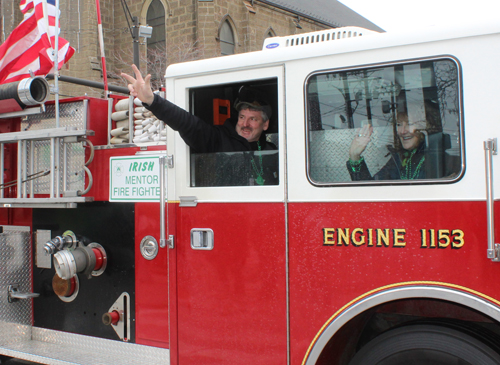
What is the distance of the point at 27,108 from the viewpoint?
13.0 ft

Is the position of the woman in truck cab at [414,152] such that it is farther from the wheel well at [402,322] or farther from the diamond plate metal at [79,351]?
the diamond plate metal at [79,351]

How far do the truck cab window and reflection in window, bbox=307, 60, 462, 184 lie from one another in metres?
0.31

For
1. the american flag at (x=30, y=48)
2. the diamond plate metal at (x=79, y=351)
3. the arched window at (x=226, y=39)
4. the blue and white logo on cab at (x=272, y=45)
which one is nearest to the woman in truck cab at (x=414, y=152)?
the blue and white logo on cab at (x=272, y=45)

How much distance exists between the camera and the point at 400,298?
2.43m

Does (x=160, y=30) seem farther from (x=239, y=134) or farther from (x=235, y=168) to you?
(x=235, y=168)

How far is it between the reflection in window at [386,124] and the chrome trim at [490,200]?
0.13 meters

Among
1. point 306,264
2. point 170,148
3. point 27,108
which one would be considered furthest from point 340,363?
point 27,108

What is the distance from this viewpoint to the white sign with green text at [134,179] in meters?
3.29

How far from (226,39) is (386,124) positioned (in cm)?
2466

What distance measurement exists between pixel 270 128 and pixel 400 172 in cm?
98

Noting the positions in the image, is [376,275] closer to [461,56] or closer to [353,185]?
[353,185]

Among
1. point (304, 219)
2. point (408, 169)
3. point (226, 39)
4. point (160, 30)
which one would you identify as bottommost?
point (304, 219)

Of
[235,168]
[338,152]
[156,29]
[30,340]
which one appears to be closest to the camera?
[338,152]

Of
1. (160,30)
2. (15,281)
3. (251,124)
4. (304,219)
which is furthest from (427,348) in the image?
(160,30)
